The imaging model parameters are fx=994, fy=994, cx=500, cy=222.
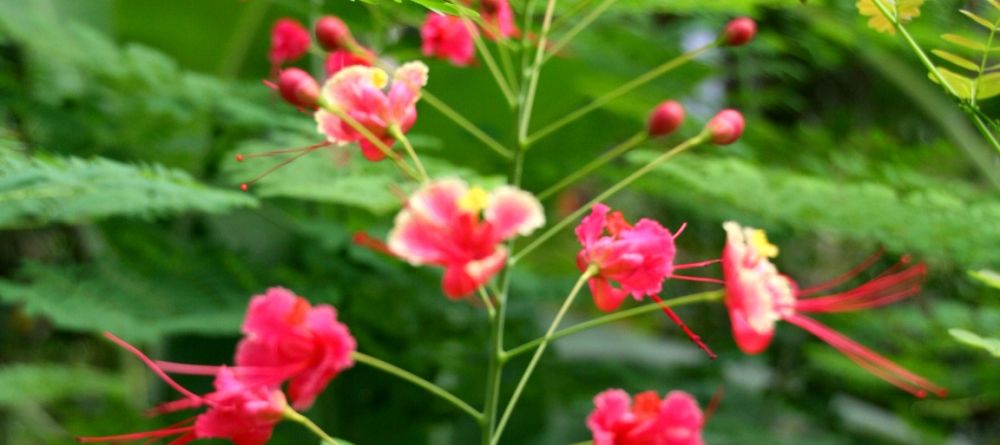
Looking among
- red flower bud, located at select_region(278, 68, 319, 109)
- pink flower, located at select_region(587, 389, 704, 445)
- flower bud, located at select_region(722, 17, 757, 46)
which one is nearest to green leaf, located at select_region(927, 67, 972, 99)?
flower bud, located at select_region(722, 17, 757, 46)

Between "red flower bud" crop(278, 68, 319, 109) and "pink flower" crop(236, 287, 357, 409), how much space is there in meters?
0.11

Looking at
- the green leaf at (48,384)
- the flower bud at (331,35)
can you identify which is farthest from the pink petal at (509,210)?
the green leaf at (48,384)

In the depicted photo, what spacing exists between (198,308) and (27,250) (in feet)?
3.23

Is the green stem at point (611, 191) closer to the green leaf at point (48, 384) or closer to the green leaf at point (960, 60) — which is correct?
the green leaf at point (960, 60)

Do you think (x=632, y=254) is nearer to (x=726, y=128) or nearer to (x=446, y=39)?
(x=726, y=128)

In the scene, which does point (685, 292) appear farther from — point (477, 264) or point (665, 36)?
point (477, 264)

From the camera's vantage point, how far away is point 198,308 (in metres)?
1.18

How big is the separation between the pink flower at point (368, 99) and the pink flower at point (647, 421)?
0.20 m

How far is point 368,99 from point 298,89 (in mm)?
48

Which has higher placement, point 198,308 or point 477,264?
point 477,264

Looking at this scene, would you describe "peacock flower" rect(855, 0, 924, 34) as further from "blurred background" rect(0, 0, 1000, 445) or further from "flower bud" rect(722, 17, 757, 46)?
"blurred background" rect(0, 0, 1000, 445)

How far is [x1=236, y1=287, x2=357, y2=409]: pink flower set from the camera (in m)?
0.50

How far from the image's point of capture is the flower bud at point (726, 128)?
23.9 inches

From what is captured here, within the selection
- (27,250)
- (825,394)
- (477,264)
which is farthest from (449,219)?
(27,250)
